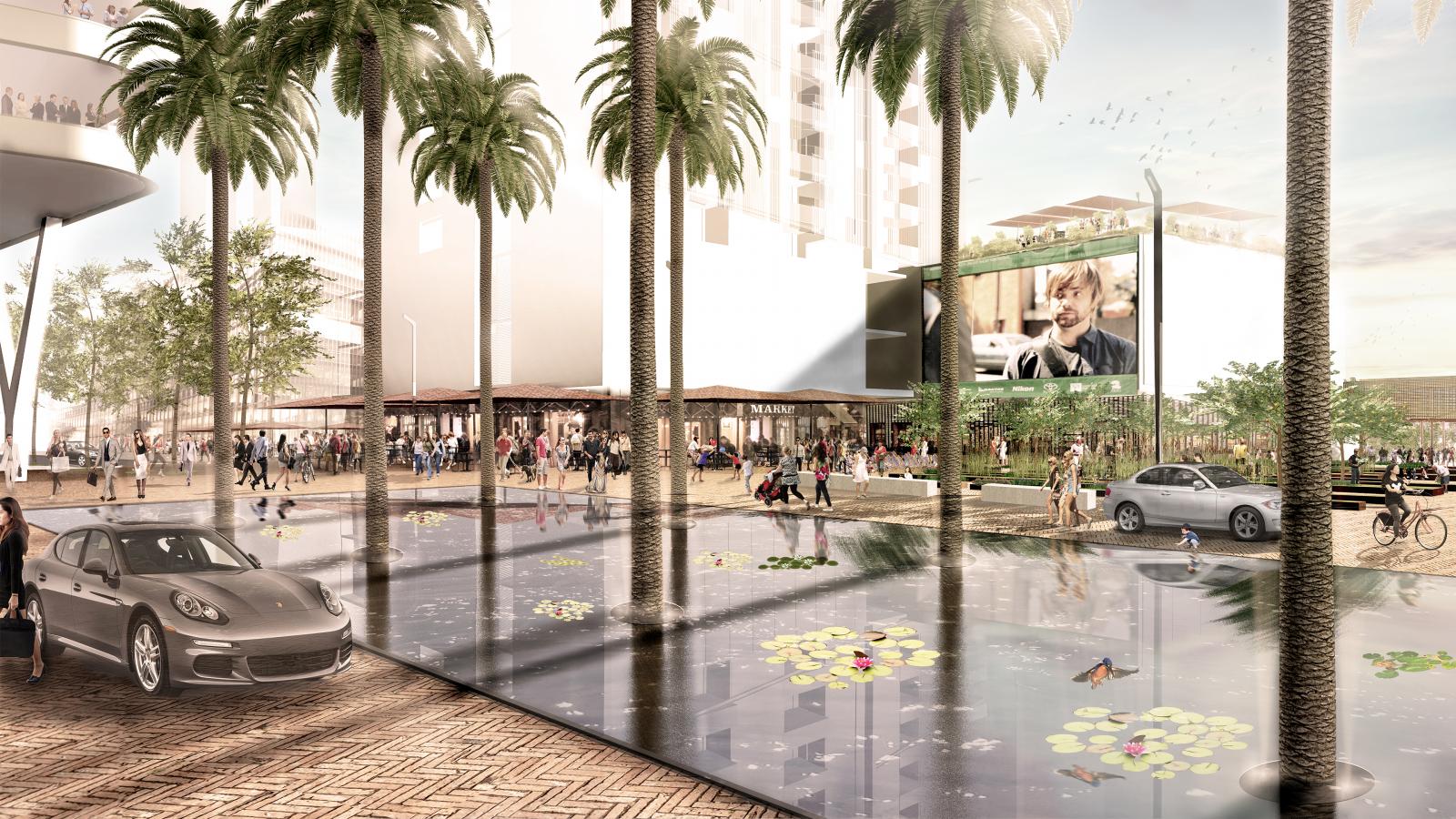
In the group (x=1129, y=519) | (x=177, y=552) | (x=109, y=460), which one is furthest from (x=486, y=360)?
(x=177, y=552)

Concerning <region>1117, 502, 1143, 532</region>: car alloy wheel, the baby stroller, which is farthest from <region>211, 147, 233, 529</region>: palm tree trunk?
<region>1117, 502, 1143, 532</region>: car alloy wheel

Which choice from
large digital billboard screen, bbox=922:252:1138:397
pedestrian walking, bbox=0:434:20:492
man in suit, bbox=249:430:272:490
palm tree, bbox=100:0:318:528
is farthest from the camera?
large digital billboard screen, bbox=922:252:1138:397

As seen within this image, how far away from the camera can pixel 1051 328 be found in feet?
138

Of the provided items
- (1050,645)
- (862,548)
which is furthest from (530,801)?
(862,548)

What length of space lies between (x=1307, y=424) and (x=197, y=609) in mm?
8370

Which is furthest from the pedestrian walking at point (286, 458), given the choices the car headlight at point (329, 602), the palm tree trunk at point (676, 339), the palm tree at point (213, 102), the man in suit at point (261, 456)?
the car headlight at point (329, 602)

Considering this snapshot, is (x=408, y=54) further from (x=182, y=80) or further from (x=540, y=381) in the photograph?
(x=540, y=381)

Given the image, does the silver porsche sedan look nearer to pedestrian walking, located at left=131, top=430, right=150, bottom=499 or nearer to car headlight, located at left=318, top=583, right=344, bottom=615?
car headlight, located at left=318, top=583, right=344, bottom=615

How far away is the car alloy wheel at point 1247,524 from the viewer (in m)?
17.1

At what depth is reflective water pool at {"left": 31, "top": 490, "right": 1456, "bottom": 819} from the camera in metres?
5.86

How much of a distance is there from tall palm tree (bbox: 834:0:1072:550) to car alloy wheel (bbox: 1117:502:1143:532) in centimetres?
519

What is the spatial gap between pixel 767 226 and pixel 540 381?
48.0ft

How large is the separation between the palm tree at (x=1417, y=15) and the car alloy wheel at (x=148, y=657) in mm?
11234

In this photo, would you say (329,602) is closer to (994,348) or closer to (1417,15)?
(1417,15)
